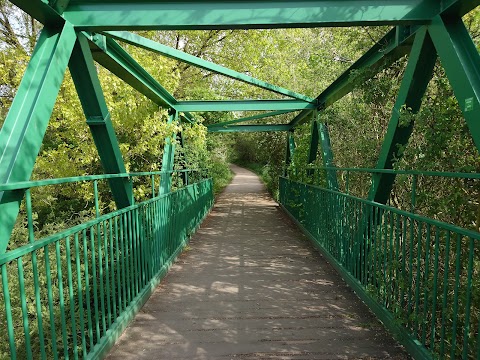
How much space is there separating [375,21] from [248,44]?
39.7ft

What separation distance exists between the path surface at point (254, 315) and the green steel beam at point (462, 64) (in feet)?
6.99

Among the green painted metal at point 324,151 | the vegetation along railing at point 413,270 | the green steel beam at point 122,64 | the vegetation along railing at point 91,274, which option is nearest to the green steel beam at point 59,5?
the green steel beam at point 122,64

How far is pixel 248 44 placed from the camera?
1473cm

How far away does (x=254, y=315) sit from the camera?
13.4 feet

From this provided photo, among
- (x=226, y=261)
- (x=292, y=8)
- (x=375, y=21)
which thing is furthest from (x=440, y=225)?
(x=226, y=261)

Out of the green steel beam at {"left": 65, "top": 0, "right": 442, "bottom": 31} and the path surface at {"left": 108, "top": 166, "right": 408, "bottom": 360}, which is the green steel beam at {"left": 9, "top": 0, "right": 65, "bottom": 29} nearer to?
the green steel beam at {"left": 65, "top": 0, "right": 442, "bottom": 31}

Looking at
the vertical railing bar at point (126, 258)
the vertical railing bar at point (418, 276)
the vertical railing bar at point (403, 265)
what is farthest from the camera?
the vertical railing bar at point (126, 258)

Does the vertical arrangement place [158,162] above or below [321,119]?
below

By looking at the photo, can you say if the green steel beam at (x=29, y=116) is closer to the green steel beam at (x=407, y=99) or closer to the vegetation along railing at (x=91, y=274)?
the vegetation along railing at (x=91, y=274)

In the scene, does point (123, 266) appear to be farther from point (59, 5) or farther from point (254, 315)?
point (59, 5)

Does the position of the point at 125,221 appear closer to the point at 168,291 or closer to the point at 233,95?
the point at 168,291

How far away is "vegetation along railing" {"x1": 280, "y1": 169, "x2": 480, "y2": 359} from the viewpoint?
2.49 m

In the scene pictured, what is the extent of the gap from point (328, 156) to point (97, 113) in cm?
456

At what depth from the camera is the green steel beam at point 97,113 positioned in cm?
360
